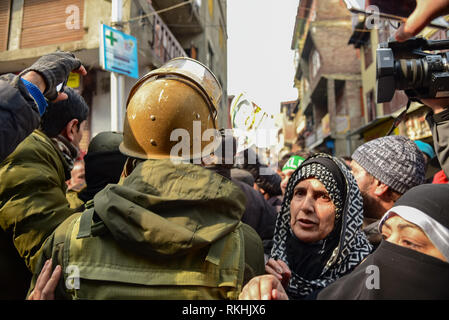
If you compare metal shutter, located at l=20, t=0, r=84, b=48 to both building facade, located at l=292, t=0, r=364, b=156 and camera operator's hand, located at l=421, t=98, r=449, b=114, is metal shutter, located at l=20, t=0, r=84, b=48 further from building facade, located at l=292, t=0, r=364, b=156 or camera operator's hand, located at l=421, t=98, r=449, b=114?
building facade, located at l=292, t=0, r=364, b=156

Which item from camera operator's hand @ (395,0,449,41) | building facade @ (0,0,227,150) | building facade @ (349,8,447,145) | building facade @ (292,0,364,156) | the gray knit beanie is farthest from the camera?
building facade @ (292,0,364,156)

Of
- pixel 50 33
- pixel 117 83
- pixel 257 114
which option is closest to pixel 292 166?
pixel 257 114

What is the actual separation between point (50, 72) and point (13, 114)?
0.45m

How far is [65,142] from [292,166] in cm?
277

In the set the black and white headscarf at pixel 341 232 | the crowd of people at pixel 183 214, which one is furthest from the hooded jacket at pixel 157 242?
the black and white headscarf at pixel 341 232

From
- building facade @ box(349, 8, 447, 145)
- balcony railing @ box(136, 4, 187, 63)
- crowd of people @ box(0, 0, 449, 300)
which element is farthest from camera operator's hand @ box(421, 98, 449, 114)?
building facade @ box(349, 8, 447, 145)

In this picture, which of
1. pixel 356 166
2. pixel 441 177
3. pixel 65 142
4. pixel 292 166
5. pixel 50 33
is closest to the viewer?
pixel 65 142

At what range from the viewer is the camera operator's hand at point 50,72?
4.63 feet

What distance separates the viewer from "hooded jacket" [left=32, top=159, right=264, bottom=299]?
1049 millimetres

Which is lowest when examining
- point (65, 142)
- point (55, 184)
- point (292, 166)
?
point (292, 166)

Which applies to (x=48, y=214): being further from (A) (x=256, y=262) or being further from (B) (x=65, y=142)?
(A) (x=256, y=262)

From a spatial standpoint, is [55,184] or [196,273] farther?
[55,184]

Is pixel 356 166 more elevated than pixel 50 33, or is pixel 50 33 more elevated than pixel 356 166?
pixel 50 33

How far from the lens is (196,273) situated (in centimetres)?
111
